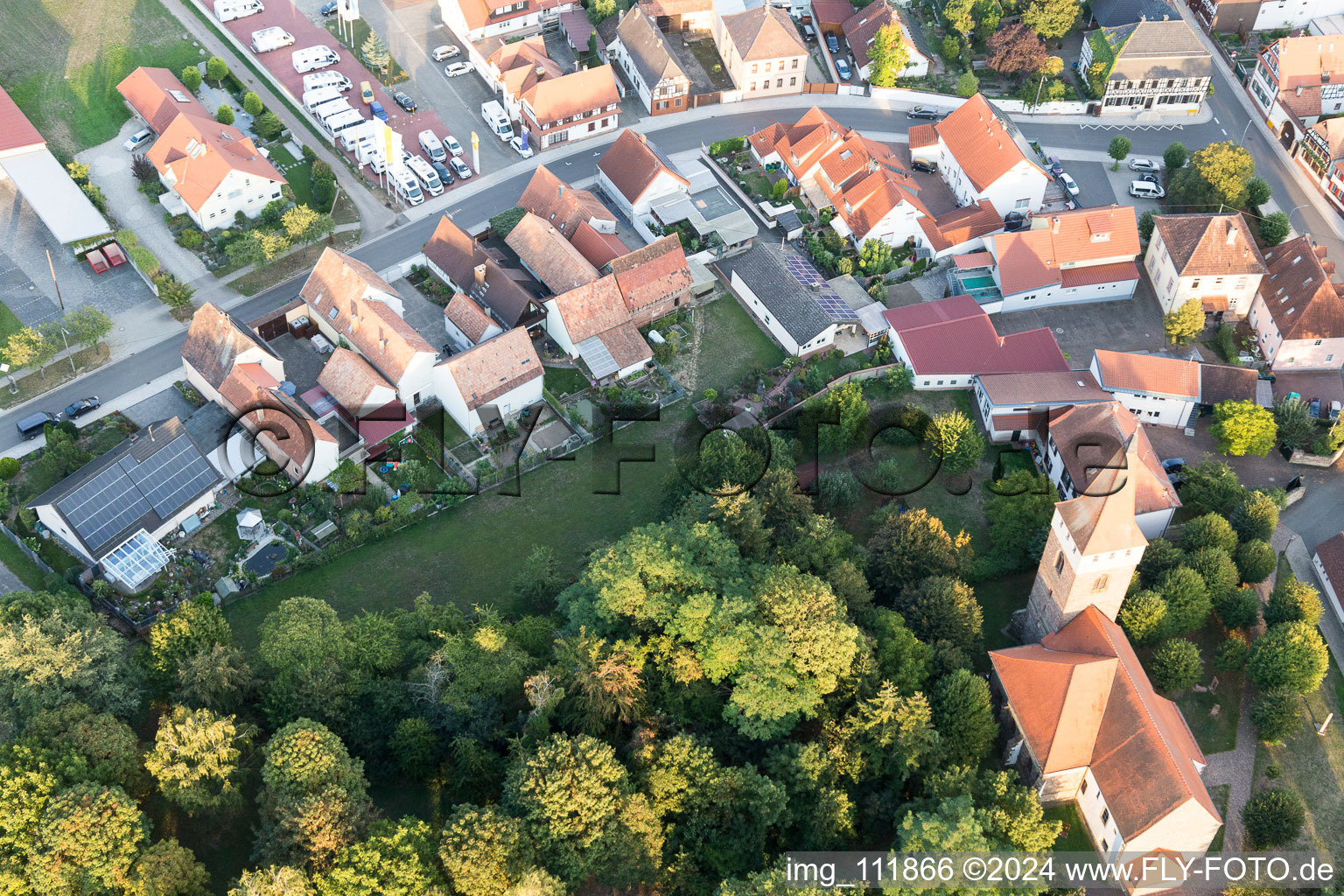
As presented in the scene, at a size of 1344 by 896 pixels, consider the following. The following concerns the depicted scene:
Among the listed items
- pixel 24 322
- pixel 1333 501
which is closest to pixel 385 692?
pixel 24 322

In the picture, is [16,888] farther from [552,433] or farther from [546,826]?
[552,433]

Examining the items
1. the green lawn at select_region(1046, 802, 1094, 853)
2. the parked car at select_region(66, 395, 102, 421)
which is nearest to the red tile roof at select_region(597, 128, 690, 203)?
the parked car at select_region(66, 395, 102, 421)

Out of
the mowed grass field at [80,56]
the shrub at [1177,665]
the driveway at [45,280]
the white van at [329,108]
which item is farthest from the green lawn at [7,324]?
the shrub at [1177,665]

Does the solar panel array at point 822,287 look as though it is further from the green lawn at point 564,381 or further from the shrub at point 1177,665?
the shrub at point 1177,665

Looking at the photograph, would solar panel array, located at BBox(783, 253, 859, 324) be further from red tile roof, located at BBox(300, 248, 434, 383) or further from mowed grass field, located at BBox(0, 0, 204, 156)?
mowed grass field, located at BBox(0, 0, 204, 156)

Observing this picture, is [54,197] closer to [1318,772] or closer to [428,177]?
[428,177]

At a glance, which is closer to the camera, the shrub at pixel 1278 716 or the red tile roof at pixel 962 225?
the shrub at pixel 1278 716

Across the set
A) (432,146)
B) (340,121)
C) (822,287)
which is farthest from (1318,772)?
→ (340,121)
